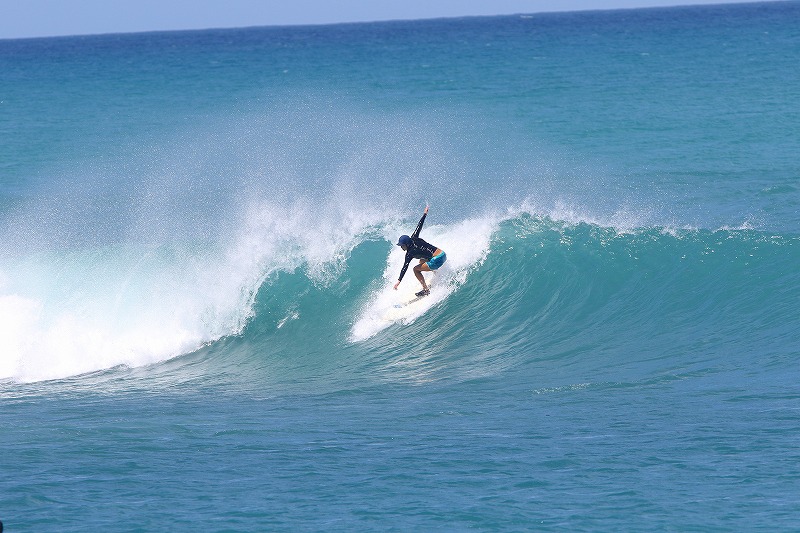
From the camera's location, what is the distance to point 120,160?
34750 millimetres

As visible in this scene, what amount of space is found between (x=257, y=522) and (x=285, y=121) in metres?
34.7

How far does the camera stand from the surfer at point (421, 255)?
52.1 ft

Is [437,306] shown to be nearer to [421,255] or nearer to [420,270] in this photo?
[420,270]

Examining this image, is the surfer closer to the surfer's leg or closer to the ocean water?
the surfer's leg

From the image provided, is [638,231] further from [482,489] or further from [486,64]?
[486,64]

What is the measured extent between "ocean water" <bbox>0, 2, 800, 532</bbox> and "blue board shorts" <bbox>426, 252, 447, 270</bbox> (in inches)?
25.3

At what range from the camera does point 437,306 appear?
1688 cm

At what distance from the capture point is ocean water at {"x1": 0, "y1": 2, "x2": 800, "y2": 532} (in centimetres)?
948

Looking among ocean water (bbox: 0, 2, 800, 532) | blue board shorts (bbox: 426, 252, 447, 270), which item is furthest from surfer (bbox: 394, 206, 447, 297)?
ocean water (bbox: 0, 2, 800, 532)

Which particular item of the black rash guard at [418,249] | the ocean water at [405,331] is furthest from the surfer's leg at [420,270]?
the ocean water at [405,331]

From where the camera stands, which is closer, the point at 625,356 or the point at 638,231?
the point at 625,356

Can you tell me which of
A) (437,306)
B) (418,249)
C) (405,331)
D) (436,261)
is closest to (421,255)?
(418,249)

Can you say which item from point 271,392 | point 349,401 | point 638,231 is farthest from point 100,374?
point 638,231

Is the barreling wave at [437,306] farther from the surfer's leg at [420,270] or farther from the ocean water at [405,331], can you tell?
the surfer's leg at [420,270]
